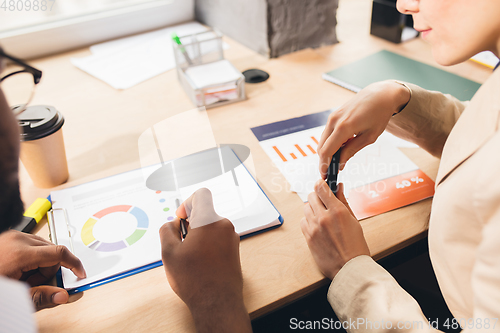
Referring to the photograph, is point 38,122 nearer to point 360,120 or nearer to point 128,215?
point 128,215

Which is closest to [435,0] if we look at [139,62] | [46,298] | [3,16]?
[46,298]

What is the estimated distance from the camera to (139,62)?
3.95 feet

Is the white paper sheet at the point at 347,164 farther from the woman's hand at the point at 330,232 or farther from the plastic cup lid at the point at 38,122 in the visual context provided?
the plastic cup lid at the point at 38,122

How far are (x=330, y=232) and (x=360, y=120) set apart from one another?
0.80 feet

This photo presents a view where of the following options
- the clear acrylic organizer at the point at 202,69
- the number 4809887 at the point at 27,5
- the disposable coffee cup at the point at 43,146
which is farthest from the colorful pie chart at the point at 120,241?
the number 4809887 at the point at 27,5

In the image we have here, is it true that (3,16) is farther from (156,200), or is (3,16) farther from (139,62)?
(156,200)

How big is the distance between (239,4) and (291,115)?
57 cm

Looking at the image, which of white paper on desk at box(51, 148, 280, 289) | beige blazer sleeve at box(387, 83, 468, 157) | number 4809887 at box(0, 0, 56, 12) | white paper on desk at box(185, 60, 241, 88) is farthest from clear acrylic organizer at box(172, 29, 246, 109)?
number 4809887 at box(0, 0, 56, 12)

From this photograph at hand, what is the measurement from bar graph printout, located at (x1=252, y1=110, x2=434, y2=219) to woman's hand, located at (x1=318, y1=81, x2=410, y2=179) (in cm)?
5

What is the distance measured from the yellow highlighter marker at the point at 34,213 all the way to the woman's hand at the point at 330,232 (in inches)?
18.9

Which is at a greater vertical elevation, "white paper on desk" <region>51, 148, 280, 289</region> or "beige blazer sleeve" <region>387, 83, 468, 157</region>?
"beige blazer sleeve" <region>387, 83, 468, 157</region>

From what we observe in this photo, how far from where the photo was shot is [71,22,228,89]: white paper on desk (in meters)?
1.12

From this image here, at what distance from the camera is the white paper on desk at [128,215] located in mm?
570

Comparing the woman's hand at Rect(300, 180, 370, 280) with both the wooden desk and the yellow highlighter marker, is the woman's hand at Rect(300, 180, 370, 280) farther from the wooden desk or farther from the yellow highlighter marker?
the yellow highlighter marker
